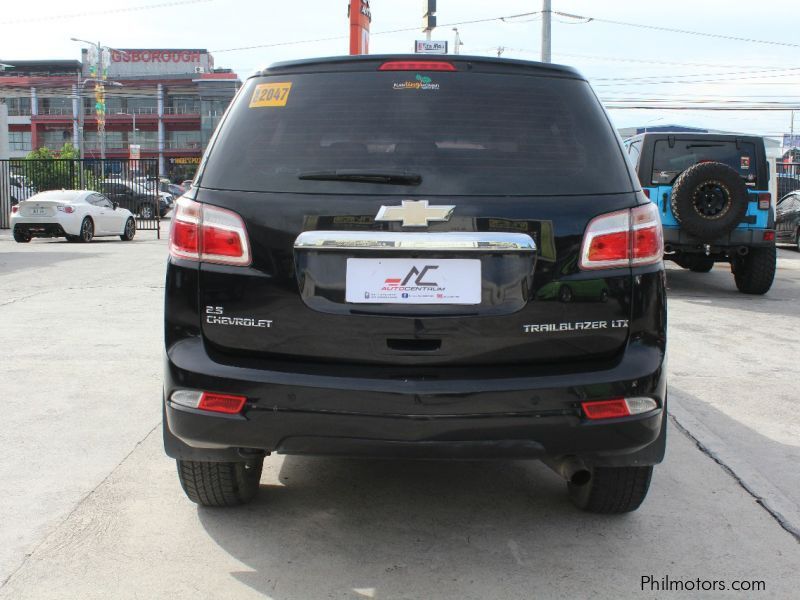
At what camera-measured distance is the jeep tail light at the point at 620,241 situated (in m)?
2.87

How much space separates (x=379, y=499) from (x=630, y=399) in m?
1.30

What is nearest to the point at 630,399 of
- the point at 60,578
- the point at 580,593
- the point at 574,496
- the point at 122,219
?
the point at 580,593

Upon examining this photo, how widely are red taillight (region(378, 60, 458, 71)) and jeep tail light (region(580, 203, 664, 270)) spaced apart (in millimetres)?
771

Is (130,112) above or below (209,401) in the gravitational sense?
above

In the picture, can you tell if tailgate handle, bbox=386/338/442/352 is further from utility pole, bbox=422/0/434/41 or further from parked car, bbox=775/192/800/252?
parked car, bbox=775/192/800/252

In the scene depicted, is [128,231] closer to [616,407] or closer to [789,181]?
[789,181]

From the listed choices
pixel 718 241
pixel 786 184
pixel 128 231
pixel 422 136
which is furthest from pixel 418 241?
pixel 786 184

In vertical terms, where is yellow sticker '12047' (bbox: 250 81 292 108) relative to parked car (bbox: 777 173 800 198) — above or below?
below

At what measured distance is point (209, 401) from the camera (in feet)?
9.36

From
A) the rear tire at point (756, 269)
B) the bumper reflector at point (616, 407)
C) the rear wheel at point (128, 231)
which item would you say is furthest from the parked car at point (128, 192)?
the bumper reflector at point (616, 407)

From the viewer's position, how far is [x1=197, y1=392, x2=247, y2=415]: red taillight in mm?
2807

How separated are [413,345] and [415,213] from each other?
0.43m

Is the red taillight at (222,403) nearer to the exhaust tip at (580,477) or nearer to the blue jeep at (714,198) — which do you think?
the exhaust tip at (580,477)

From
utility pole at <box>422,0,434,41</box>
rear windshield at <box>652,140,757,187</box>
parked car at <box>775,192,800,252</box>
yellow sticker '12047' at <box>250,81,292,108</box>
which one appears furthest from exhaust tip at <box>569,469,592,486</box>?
parked car at <box>775,192,800,252</box>
